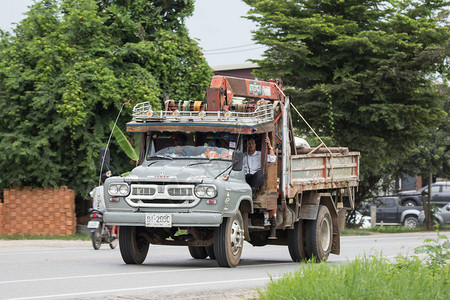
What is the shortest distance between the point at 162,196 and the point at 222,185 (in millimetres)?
946

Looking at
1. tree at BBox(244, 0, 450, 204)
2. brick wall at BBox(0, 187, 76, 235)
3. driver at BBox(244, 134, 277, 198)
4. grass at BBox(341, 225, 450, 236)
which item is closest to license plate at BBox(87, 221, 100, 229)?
driver at BBox(244, 134, 277, 198)

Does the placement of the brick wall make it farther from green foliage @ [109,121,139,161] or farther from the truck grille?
the truck grille

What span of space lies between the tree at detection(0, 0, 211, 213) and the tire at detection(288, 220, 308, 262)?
1100 centimetres

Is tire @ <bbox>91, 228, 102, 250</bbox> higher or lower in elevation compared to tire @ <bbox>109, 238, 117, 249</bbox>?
higher

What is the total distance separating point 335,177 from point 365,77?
48.8 feet

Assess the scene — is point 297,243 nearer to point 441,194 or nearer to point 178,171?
point 178,171

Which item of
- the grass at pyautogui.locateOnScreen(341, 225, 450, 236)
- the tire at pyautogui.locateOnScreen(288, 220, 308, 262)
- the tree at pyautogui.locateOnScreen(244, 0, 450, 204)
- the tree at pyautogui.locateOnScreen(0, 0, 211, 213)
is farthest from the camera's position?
the grass at pyautogui.locateOnScreen(341, 225, 450, 236)

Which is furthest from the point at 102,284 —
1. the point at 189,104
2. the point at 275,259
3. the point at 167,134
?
the point at 275,259

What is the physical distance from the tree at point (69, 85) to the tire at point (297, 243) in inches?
433

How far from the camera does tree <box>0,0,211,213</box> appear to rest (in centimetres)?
2558

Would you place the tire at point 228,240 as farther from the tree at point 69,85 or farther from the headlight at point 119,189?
the tree at point 69,85

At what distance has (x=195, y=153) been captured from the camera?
14.1 meters

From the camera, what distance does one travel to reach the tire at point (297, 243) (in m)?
15.9

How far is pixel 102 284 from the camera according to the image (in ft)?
34.6
